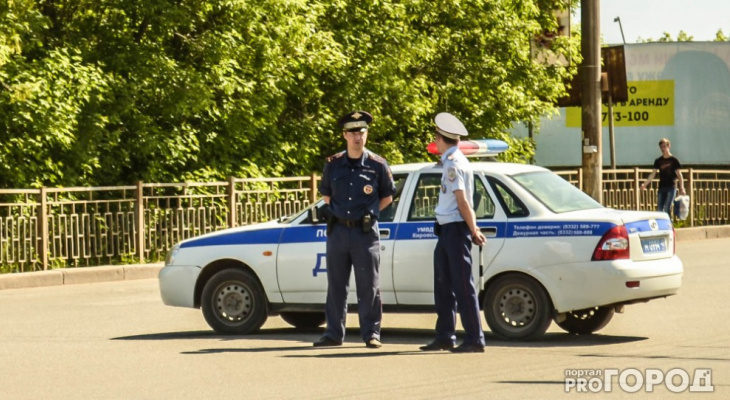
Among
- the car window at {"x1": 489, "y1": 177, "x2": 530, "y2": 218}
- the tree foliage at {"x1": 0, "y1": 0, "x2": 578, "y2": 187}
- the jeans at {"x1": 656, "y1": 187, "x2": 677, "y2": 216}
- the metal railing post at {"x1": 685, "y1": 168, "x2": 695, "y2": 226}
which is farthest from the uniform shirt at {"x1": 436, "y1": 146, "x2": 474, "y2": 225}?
the metal railing post at {"x1": 685, "y1": 168, "x2": 695, "y2": 226}

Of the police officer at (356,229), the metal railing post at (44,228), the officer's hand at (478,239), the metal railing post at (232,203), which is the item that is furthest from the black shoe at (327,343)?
the metal railing post at (232,203)

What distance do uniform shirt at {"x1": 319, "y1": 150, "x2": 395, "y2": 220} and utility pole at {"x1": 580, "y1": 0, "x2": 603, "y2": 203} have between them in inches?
377

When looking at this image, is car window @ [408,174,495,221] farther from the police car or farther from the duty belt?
the duty belt

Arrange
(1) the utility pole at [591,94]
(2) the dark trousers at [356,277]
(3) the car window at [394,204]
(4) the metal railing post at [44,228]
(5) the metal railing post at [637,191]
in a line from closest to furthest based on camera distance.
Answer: (2) the dark trousers at [356,277] → (3) the car window at [394,204] → (1) the utility pole at [591,94] → (4) the metal railing post at [44,228] → (5) the metal railing post at [637,191]

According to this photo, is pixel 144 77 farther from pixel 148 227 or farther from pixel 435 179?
pixel 435 179

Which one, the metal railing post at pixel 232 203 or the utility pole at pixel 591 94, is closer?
the utility pole at pixel 591 94

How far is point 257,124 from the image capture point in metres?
25.0

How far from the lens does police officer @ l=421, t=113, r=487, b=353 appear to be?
34.6ft

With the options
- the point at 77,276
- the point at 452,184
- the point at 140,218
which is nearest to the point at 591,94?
the point at 140,218

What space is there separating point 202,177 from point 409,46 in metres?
6.04

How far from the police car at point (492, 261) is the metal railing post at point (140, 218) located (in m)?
9.17

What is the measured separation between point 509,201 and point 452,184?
97 centimetres

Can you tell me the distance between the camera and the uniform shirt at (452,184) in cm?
1062

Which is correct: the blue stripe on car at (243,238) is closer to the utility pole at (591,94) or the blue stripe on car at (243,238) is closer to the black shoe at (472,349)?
the black shoe at (472,349)
